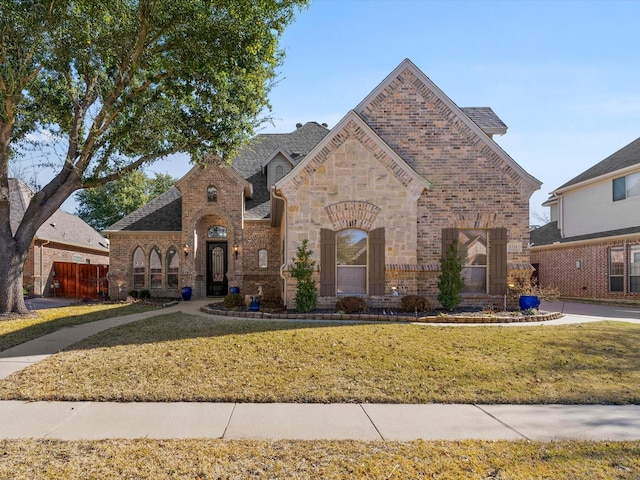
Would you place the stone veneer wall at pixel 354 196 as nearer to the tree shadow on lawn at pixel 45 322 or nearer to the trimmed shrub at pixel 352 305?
the trimmed shrub at pixel 352 305

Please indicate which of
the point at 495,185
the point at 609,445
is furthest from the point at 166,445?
the point at 495,185

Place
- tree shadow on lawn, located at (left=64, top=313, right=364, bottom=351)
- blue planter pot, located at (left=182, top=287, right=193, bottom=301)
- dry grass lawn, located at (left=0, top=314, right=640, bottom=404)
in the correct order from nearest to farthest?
dry grass lawn, located at (left=0, top=314, right=640, bottom=404)
tree shadow on lawn, located at (left=64, top=313, right=364, bottom=351)
blue planter pot, located at (left=182, top=287, right=193, bottom=301)

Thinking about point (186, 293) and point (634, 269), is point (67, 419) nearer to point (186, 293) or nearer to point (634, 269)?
point (186, 293)

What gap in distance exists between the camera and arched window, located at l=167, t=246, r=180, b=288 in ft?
62.6

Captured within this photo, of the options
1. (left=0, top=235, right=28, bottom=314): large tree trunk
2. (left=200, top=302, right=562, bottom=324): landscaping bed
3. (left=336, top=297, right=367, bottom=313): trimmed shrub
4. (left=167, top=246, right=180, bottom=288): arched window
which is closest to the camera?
(left=200, top=302, right=562, bottom=324): landscaping bed

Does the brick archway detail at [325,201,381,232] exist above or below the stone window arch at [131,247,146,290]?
above

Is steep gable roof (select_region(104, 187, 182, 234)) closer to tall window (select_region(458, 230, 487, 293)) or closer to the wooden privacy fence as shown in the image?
the wooden privacy fence

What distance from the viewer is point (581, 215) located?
21.5 m

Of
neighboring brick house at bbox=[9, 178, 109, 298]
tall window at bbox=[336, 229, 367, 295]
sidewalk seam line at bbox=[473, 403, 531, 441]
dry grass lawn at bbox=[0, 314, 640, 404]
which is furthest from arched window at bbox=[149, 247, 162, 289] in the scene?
sidewalk seam line at bbox=[473, 403, 531, 441]

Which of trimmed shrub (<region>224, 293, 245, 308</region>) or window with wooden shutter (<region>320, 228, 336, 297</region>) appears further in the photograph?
trimmed shrub (<region>224, 293, 245, 308</region>)

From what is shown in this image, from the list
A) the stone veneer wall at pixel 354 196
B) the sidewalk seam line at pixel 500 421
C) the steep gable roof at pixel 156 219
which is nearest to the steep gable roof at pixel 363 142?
the stone veneer wall at pixel 354 196

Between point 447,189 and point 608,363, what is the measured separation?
7.14m

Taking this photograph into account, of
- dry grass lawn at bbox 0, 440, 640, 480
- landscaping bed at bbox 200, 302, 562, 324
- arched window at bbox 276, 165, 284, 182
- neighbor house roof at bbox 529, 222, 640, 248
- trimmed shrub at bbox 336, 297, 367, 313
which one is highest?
arched window at bbox 276, 165, 284, 182

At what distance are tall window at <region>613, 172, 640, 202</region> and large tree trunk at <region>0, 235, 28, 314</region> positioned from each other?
85.0ft
